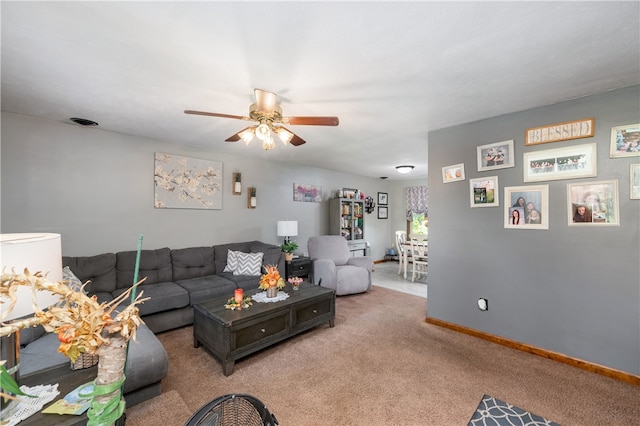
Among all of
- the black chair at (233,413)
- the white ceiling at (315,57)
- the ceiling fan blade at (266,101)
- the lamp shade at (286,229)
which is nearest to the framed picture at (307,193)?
the lamp shade at (286,229)

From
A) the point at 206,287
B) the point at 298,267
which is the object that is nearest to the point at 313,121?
the point at 206,287

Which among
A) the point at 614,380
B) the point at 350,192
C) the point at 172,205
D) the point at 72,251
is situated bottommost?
the point at 614,380

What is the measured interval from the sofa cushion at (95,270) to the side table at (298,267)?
91.4 inches

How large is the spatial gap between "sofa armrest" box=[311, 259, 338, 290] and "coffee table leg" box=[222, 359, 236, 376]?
227 cm

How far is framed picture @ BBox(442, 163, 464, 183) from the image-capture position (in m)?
3.06

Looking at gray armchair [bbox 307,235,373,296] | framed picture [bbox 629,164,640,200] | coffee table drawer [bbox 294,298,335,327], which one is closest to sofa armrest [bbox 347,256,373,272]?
gray armchair [bbox 307,235,373,296]

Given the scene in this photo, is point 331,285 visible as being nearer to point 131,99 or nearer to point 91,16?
point 131,99

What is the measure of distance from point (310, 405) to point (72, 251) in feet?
10.9

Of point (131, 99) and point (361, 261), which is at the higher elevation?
point (131, 99)

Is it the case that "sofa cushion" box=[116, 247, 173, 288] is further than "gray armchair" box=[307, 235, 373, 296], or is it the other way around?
"gray armchair" box=[307, 235, 373, 296]

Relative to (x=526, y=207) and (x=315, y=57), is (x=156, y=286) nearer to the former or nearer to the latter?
(x=315, y=57)

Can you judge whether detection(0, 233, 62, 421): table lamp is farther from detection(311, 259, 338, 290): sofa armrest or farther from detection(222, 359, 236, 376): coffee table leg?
detection(311, 259, 338, 290): sofa armrest

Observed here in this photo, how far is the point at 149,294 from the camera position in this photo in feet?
9.66

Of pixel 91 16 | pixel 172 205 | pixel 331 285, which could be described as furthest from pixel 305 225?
pixel 91 16
